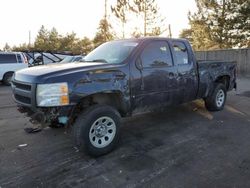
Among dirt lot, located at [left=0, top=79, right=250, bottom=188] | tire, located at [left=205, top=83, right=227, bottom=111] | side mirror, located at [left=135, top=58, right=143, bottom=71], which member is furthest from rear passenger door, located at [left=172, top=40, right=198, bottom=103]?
side mirror, located at [left=135, top=58, right=143, bottom=71]

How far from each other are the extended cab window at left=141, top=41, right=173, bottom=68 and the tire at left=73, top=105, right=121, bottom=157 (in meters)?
1.18

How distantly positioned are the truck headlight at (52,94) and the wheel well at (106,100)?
16.6 inches

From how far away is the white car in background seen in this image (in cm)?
1369

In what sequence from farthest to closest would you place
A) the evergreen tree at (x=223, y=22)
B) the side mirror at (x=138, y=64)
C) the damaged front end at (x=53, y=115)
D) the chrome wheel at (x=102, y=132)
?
the evergreen tree at (x=223, y=22)
the side mirror at (x=138, y=64)
the chrome wheel at (x=102, y=132)
the damaged front end at (x=53, y=115)

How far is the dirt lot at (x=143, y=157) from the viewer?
3.33m

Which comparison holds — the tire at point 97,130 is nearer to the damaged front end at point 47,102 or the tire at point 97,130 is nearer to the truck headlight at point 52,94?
the damaged front end at point 47,102

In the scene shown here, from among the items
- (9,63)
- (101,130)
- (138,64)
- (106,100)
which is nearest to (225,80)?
(138,64)

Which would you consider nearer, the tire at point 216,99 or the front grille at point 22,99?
the front grille at point 22,99

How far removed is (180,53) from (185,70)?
1.29 feet

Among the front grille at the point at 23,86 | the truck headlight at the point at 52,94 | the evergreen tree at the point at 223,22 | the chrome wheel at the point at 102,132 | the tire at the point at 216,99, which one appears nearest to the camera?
the truck headlight at the point at 52,94

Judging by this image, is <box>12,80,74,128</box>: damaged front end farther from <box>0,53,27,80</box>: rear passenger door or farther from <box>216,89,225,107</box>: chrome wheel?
<box>0,53,27,80</box>: rear passenger door

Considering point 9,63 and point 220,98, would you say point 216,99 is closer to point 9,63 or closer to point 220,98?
point 220,98

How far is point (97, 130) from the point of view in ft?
13.2

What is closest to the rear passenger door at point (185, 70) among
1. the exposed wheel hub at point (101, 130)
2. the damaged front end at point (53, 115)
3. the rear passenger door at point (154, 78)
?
the rear passenger door at point (154, 78)
